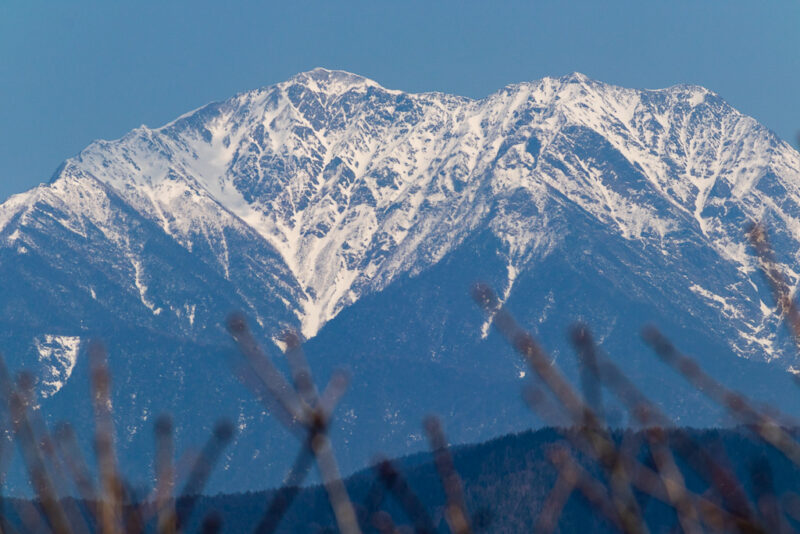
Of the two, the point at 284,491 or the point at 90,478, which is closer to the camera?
the point at 284,491

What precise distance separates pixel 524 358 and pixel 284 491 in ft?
4.26

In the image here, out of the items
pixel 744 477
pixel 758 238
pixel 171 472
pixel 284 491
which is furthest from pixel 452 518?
pixel 744 477

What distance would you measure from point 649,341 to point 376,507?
4.55ft

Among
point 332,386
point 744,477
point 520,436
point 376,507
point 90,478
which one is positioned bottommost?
point 376,507

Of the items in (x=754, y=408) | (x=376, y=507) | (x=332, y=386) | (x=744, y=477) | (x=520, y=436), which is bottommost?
(x=754, y=408)

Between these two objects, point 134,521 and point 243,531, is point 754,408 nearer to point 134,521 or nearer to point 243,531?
point 134,521

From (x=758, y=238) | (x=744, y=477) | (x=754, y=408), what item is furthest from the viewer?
(x=744, y=477)

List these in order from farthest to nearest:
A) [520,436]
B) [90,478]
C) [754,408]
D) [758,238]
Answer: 1. [520,436]
2. [90,478]
3. [754,408]
4. [758,238]

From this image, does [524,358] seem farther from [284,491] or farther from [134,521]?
[134,521]

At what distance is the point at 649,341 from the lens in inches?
279

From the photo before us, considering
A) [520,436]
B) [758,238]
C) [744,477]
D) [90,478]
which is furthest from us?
[520,436]

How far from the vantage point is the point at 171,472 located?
24.4 feet

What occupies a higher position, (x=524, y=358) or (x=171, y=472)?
(x=171, y=472)

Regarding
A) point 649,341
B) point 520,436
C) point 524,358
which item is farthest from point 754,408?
point 520,436
